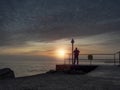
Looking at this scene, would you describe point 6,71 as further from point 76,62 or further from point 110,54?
point 110,54

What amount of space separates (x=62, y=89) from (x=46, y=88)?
30.1 inches

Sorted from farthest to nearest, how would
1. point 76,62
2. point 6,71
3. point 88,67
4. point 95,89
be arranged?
1. point 76,62
2. point 88,67
3. point 6,71
4. point 95,89

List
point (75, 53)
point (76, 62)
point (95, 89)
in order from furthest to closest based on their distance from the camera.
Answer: point (76, 62) < point (75, 53) < point (95, 89)

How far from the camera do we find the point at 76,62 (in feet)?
98.1

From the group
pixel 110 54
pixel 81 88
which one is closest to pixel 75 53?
pixel 110 54

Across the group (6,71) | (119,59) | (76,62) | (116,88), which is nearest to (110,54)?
(119,59)

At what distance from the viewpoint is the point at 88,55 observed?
97.1 feet

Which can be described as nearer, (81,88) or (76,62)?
(81,88)

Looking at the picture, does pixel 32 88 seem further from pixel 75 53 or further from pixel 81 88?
pixel 75 53

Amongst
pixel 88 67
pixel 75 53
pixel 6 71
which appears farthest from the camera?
pixel 75 53

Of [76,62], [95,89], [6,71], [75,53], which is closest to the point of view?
[95,89]

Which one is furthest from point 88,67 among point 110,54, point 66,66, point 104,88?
point 104,88

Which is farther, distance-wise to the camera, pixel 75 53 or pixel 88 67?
pixel 75 53

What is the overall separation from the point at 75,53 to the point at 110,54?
4239 millimetres
